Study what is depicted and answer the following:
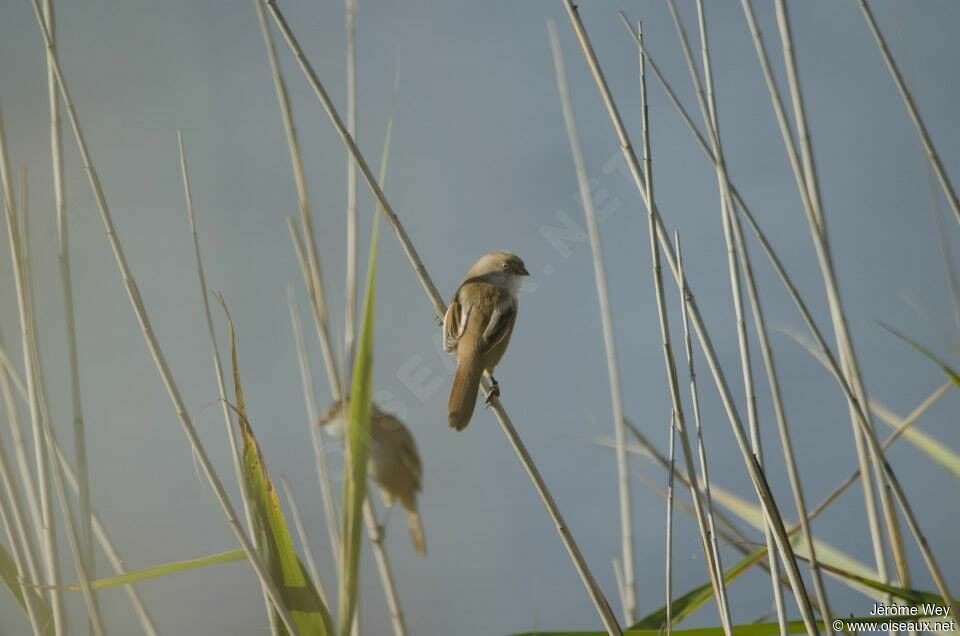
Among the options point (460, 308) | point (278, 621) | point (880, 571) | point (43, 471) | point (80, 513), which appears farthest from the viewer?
point (460, 308)

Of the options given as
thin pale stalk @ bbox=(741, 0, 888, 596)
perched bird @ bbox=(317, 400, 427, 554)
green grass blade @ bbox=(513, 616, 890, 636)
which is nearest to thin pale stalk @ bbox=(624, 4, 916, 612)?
thin pale stalk @ bbox=(741, 0, 888, 596)

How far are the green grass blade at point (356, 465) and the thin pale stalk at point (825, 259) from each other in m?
0.78

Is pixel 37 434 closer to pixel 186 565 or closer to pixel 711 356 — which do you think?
pixel 186 565

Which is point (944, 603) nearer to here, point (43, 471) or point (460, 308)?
point (460, 308)

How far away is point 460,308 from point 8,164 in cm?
82

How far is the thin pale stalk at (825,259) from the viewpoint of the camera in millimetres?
1399

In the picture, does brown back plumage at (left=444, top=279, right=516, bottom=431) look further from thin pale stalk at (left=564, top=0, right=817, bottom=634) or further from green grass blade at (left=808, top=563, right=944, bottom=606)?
green grass blade at (left=808, top=563, right=944, bottom=606)

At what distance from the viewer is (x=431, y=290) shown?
1.25 m

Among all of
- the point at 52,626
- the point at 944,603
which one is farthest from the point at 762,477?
the point at 52,626

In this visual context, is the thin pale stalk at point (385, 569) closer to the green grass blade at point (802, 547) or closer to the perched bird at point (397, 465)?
the green grass blade at point (802, 547)

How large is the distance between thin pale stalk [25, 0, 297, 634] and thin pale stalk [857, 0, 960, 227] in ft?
3.72

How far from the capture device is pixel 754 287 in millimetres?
1371

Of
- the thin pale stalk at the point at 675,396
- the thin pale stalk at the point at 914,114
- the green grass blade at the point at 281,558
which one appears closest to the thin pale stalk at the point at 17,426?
the green grass blade at the point at 281,558

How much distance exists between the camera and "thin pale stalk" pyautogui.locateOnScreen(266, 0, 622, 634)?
3.76ft
